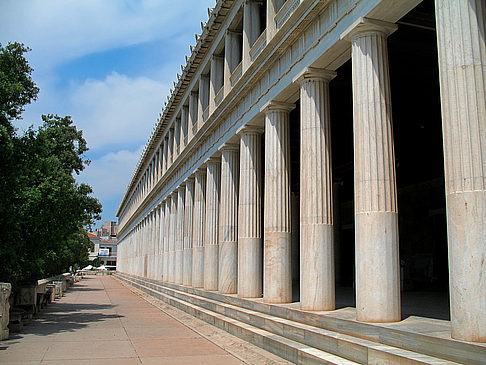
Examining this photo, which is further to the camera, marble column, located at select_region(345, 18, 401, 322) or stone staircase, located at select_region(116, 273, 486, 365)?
marble column, located at select_region(345, 18, 401, 322)

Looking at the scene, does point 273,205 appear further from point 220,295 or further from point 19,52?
point 19,52

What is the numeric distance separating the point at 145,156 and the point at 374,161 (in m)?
40.2

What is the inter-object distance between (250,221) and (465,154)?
33.0 feet

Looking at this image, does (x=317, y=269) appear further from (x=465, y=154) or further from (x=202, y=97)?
(x=202, y=97)

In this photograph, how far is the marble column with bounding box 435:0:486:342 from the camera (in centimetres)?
660

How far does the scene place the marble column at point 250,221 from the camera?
51.8 feet

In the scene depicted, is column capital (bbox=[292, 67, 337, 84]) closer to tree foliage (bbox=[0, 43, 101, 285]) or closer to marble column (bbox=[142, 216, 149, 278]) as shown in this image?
tree foliage (bbox=[0, 43, 101, 285])

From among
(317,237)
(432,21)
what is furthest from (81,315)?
(432,21)

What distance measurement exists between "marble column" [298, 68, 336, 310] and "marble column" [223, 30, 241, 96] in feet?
25.4

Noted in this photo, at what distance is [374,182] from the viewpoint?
9.16 meters

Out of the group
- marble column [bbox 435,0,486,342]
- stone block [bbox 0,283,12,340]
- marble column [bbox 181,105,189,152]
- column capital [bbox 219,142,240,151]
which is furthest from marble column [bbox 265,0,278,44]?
marble column [bbox 181,105,189,152]

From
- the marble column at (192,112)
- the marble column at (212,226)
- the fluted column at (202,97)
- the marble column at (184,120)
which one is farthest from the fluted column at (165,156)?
the marble column at (212,226)

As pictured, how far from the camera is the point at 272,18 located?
1459cm

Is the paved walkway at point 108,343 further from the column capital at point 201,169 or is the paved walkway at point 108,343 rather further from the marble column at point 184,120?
the marble column at point 184,120
